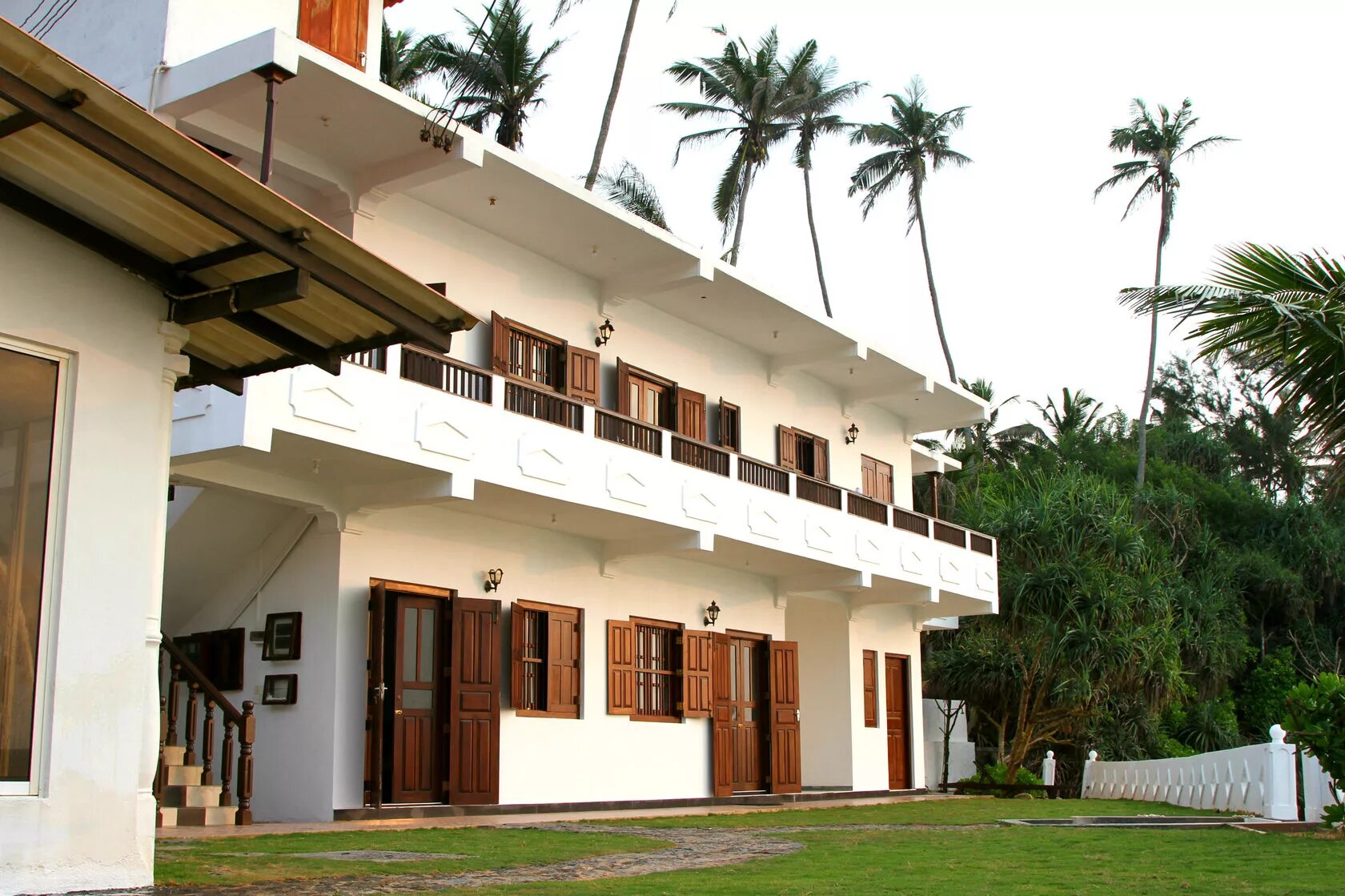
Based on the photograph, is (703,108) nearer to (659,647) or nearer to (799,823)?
(659,647)

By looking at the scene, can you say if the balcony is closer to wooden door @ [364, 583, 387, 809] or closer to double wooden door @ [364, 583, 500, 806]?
wooden door @ [364, 583, 387, 809]

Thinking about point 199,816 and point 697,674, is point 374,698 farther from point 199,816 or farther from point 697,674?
point 697,674

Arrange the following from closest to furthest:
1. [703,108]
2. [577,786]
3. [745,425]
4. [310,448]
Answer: [310,448] < [577,786] < [745,425] < [703,108]

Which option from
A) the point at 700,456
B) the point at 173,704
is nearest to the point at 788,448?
the point at 700,456

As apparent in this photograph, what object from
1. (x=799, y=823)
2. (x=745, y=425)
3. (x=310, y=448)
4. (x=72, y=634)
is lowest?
(x=799, y=823)

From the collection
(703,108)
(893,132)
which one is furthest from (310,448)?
(893,132)

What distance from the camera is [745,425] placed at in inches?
850

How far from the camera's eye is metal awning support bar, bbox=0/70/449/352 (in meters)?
5.82

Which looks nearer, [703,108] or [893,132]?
[703,108]

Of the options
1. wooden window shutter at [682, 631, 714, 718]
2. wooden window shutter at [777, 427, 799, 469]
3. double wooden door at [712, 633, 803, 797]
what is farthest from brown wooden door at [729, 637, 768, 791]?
wooden window shutter at [777, 427, 799, 469]

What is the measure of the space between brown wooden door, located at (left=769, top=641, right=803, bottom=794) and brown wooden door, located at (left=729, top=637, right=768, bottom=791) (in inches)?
7.3

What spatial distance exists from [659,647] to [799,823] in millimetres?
4858

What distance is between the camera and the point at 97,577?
6.70 meters

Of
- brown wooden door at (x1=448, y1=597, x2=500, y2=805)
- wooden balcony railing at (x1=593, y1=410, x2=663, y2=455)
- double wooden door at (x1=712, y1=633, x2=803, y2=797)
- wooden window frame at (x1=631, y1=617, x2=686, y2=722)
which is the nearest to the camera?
brown wooden door at (x1=448, y1=597, x2=500, y2=805)
